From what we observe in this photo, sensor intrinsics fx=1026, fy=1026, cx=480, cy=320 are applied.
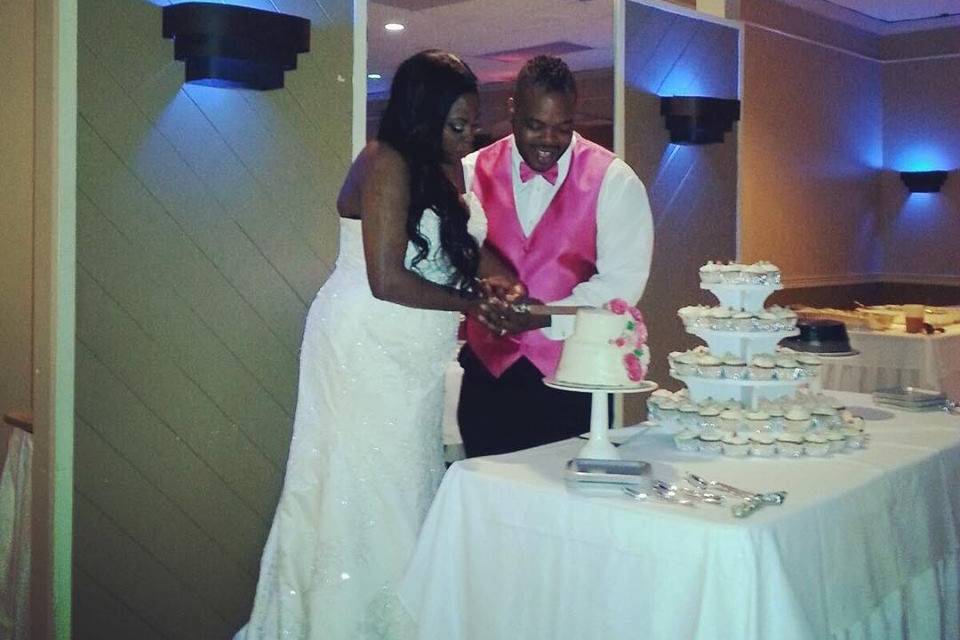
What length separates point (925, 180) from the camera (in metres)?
7.23

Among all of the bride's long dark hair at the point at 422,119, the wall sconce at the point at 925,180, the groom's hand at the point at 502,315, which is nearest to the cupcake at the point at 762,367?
the groom's hand at the point at 502,315

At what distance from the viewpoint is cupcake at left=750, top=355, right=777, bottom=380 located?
2.07m

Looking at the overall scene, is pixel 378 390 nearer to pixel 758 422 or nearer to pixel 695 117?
pixel 758 422

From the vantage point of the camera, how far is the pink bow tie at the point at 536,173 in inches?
102

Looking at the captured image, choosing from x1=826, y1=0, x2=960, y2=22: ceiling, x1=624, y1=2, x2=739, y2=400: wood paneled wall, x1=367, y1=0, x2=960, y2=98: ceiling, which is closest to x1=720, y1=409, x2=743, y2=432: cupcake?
x1=367, y1=0, x2=960, y2=98: ceiling

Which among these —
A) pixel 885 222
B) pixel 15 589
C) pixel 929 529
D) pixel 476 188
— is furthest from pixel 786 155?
pixel 15 589

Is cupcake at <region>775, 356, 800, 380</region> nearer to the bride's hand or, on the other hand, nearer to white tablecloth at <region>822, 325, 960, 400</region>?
the bride's hand

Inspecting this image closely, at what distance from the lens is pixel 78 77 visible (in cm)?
223

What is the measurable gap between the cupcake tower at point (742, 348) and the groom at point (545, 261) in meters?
0.41

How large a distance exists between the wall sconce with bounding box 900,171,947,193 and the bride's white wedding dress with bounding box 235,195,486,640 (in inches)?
231

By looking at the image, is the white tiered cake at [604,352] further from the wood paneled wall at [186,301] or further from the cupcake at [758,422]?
the wood paneled wall at [186,301]

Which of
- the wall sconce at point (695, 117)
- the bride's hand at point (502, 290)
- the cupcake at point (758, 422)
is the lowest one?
the cupcake at point (758, 422)

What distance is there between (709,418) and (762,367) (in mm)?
149

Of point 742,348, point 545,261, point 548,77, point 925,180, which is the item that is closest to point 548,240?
point 545,261
